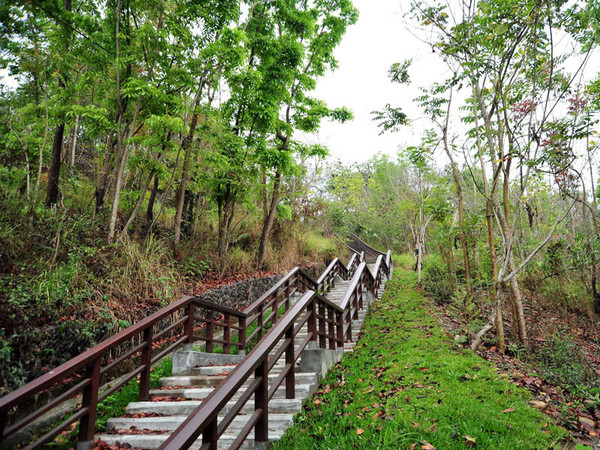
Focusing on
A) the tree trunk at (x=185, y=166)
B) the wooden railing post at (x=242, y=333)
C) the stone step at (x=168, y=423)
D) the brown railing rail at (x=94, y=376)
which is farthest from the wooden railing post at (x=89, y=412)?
the tree trunk at (x=185, y=166)

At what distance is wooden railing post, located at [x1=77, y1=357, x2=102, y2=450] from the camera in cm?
275

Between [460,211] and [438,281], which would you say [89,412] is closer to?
[460,211]

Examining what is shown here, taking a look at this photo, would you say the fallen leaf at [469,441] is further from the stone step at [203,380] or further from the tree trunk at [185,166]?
the tree trunk at [185,166]

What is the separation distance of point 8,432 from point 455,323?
22.9ft

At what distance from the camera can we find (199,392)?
147 inches

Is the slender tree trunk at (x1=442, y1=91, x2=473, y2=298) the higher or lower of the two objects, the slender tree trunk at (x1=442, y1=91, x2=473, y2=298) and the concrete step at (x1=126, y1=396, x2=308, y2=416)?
the higher

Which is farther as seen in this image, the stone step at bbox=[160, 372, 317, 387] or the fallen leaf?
the stone step at bbox=[160, 372, 317, 387]

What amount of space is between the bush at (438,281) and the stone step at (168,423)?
21.1 feet

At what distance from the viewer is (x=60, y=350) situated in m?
3.90

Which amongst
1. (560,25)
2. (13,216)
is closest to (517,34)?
(560,25)

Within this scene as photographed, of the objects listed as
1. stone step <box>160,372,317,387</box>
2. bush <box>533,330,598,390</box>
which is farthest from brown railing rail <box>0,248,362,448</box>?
bush <box>533,330,598,390</box>

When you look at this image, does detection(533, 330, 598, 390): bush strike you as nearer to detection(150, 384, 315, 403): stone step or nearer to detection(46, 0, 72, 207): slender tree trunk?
detection(150, 384, 315, 403): stone step

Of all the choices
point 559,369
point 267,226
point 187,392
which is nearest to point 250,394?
point 187,392

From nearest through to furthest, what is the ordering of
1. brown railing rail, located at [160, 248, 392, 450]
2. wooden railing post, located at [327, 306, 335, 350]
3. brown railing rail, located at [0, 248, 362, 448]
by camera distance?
brown railing rail, located at [160, 248, 392, 450], brown railing rail, located at [0, 248, 362, 448], wooden railing post, located at [327, 306, 335, 350]
